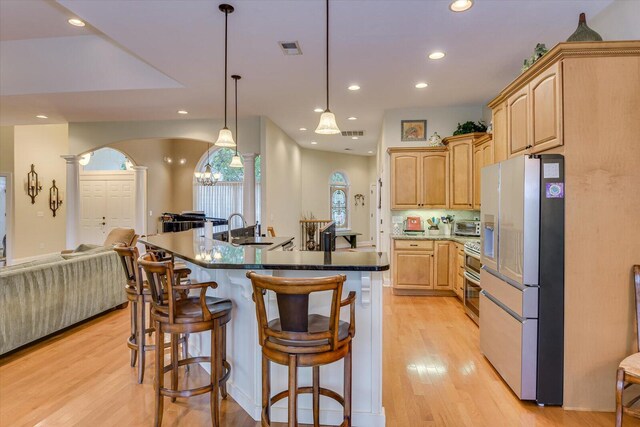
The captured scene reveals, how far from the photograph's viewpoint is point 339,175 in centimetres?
1144

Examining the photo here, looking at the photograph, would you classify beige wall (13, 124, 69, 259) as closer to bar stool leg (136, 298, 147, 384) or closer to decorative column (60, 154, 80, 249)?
decorative column (60, 154, 80, 249)

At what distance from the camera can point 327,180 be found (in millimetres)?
10992

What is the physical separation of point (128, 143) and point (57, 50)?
404cm

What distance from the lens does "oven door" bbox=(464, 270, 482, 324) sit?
13.0 ft

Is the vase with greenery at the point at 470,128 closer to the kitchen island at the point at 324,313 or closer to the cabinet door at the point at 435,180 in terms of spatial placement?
the cabinet door at the point at 435,180

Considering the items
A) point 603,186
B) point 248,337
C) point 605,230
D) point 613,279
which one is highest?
point 603,186

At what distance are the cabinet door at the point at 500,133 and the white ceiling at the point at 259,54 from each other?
65 cm

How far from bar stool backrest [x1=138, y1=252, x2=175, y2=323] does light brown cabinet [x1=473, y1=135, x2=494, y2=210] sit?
4070mm

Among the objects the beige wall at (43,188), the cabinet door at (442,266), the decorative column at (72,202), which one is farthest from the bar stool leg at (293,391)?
the beige wall at (43,188)

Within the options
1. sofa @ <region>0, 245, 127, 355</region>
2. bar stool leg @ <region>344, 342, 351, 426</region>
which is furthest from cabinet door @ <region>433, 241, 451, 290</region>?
sofa @ <region>0, 245, 127, 355</region>

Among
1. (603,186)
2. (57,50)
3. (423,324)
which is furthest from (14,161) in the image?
(603,186)

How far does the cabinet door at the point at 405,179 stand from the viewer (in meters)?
5.67

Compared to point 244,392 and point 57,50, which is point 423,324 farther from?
point 57,50

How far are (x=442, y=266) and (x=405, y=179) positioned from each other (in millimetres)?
1426
